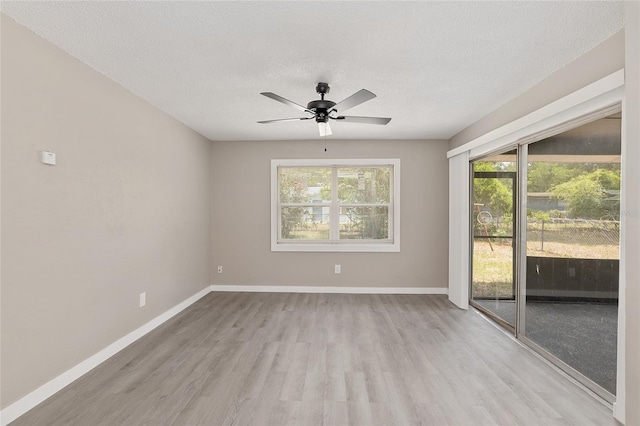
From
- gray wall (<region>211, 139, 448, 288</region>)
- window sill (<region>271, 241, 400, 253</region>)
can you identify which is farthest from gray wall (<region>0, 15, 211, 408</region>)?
window sill (<region>271, 241, 400, 253</region>)

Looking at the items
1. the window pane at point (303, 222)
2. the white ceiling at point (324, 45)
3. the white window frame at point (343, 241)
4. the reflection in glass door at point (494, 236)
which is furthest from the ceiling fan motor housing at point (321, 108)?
the window pane at point (303, 222)

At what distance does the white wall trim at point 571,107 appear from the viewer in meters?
2.08

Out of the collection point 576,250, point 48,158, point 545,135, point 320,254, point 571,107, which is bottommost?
point 320,254

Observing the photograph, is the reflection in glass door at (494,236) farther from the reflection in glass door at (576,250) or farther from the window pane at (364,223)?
the window pane at (364,223)

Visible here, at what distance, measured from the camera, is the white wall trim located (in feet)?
6.83

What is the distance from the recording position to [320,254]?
5262 millimetres

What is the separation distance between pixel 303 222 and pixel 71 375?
3.51 m

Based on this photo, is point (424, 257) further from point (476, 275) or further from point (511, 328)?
point (511, 328)

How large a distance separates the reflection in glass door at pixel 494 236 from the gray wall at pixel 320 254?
827mm

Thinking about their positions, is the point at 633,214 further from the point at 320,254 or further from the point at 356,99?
the point at 320,254

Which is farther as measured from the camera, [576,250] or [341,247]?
[341,247]

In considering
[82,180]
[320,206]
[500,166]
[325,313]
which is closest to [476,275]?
[500,166]

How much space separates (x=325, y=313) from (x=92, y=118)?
3.17 meters

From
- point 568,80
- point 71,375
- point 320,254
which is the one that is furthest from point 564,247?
point 71,375
